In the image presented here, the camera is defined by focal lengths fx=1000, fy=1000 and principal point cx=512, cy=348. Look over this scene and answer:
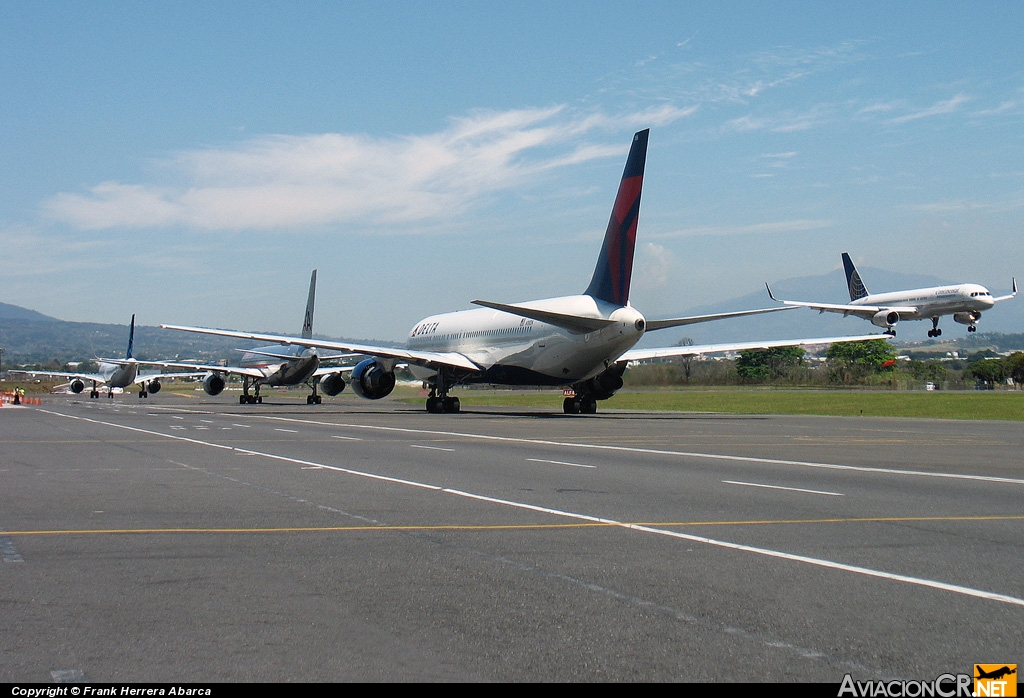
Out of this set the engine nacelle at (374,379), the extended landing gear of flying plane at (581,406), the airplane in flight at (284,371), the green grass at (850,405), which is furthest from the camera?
the airplane in flight at (284,371)

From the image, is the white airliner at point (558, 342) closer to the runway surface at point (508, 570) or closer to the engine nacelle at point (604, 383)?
the engine nacelle at point (604, 383)

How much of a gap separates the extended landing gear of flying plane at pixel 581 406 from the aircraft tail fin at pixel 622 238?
5736 mm

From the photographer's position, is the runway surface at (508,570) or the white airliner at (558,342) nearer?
the runway surface at (508,570)

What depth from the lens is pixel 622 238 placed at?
35625mm

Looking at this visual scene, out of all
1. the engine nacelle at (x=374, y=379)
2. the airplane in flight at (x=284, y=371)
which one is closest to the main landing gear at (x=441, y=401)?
the engine nacelle at (x=374, y=379)

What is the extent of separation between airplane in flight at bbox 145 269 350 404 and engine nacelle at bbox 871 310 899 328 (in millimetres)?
44124

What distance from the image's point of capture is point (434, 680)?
4.95m

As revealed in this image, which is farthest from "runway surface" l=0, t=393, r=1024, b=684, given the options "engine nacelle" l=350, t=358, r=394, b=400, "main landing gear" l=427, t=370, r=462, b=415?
"engine nacelle" l=350, t=358, r=394, b=400

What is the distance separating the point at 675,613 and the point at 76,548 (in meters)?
5.45

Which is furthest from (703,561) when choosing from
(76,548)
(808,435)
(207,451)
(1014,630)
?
(808,435)

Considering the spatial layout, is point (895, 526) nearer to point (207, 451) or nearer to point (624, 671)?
point (624, 671)

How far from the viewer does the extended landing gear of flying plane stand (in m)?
40.4

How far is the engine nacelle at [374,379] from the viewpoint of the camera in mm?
43719

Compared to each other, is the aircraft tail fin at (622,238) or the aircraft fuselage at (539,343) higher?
the aircraft tail fin at (622,238)
